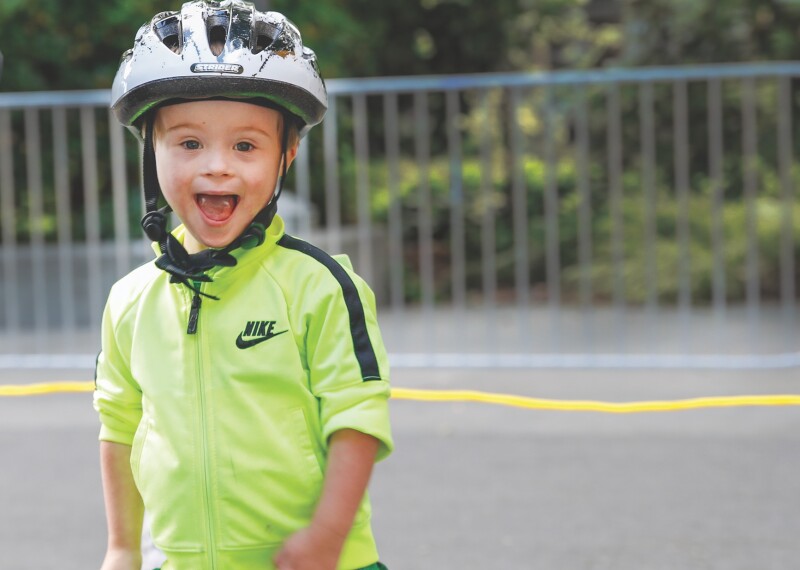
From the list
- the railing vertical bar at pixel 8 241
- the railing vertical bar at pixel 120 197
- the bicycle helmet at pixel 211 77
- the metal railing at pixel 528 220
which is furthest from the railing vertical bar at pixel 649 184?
the bicycle helmet at pixel 211 77

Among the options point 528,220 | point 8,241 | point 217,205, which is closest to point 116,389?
point 217,205

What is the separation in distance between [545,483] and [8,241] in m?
6.25

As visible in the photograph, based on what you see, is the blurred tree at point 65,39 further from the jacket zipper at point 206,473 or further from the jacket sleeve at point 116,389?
the jacket zipper at point 206,473

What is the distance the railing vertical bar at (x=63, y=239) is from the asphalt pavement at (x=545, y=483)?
80.8 inches

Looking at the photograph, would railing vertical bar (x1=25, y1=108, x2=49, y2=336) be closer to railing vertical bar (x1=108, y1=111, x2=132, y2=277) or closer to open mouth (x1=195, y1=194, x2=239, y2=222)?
railing vertical bar (x1=108, y1=111, x2=132, y2=277)

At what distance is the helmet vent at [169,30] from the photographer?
8.08 feet

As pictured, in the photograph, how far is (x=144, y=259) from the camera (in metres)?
10.4

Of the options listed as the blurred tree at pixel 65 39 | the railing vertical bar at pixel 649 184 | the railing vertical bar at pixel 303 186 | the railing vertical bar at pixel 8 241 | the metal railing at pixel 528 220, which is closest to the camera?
the railing vertical bar at pixel 649 184

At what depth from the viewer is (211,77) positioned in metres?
2.31

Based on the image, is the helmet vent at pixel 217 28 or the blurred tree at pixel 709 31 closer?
the helmet vent at pixel 217 28

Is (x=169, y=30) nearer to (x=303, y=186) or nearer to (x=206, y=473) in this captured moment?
(x=206, y=473)

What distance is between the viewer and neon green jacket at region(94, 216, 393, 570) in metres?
2.29

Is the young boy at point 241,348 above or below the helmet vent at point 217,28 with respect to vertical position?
below

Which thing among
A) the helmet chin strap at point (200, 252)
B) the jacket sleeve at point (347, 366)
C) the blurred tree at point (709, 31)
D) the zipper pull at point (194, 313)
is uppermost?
the blurred tree at point (709, 31)
